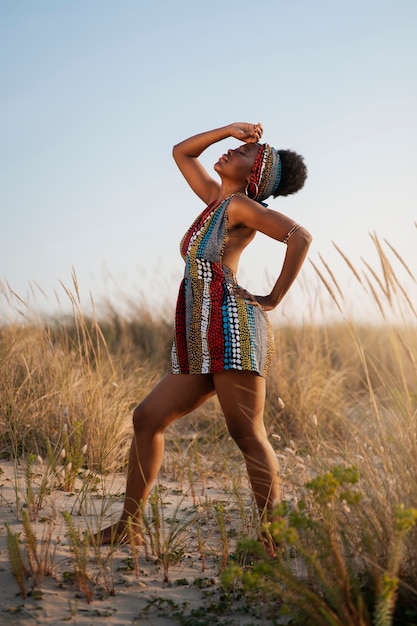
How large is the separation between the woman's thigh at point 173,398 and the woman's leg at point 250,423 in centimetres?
13

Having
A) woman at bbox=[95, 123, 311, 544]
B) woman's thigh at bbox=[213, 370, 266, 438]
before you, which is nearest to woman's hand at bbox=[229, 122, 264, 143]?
woman at bbox=[95, 123, 311, 544]

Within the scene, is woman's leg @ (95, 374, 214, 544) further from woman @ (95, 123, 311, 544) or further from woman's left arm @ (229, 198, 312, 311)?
woman's left arm @ (229, 198, 312, 311)

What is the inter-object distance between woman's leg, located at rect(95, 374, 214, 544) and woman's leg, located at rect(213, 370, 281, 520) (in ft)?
0.52

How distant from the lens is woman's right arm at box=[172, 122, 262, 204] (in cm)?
403

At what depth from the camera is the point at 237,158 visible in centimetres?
369

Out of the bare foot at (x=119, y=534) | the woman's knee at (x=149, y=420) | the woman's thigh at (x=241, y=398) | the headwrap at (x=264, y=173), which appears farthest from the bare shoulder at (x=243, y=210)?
the bare foot at (x=119, y=534)

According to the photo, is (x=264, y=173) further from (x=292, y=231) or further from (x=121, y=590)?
(x=121, y=590)

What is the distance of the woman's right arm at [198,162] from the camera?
4031 mm

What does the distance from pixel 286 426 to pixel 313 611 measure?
4152 millimetres

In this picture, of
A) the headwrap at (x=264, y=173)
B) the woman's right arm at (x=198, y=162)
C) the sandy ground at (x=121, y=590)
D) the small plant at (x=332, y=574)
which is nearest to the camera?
the small plant at (x=332, y=574)

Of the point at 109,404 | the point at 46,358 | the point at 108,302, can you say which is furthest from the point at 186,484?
the point at 108,302

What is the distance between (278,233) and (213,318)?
50 centimetres

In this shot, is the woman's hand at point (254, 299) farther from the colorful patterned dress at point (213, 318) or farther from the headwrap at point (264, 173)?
the headwrap at point (264, 173)

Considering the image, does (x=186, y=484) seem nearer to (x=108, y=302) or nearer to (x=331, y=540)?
(x=331, y=540)
